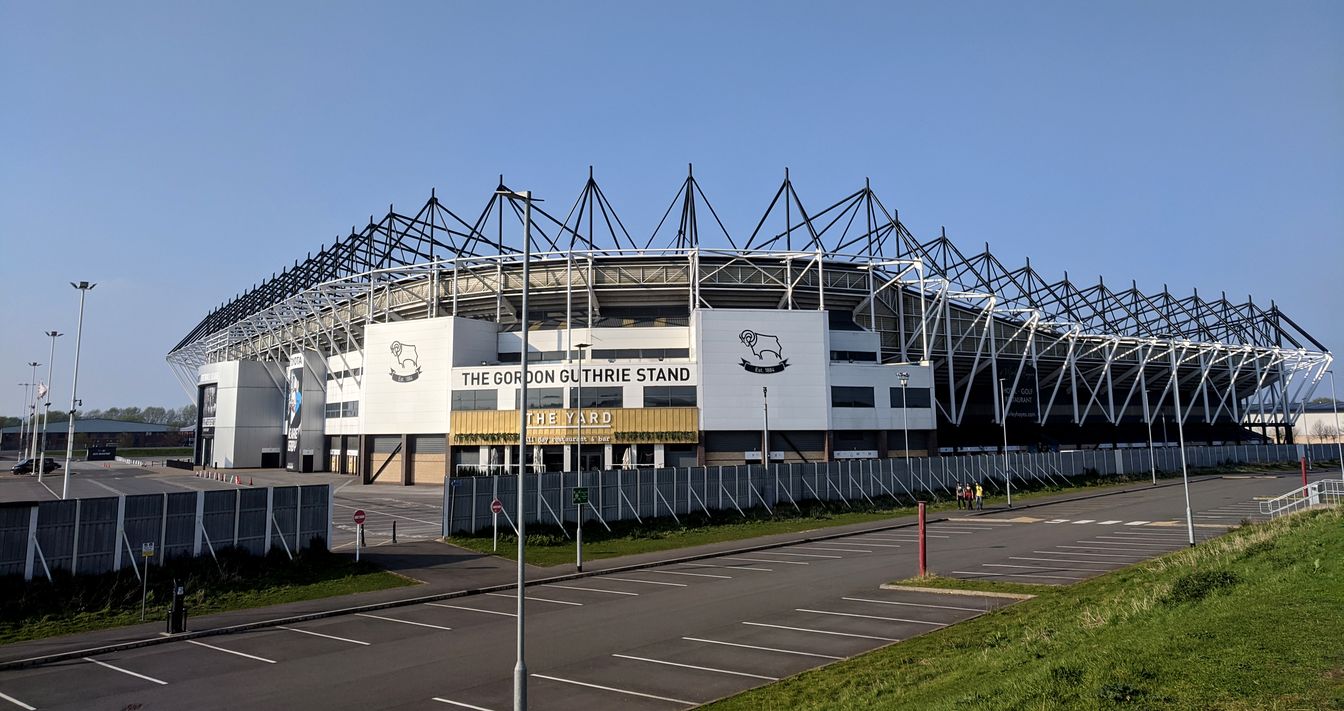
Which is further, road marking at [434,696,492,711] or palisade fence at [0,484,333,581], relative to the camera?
palisade fence at [0,484,333,581]

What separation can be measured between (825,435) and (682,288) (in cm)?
1941

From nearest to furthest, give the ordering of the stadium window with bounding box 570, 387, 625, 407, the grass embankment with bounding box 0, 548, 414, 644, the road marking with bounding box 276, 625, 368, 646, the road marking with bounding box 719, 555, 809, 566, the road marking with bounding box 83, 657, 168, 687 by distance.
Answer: the road marking with bounding box 83, 657, 168, 687 → the road marking with bounding box 276, 625, 368, 646 → the grass embankment with bounding box 0, 548, 414, 644 → the road marking with bounding box 719, 555, 809, 566 → the stadium window with bounding box 570, 387, 625, 407

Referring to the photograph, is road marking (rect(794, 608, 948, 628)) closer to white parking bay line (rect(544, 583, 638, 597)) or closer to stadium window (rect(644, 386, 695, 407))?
white parking bay line (rect(544, 583, 638, 597))

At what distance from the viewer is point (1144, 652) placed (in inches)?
411

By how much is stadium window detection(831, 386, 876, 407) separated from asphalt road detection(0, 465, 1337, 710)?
38.4 metres

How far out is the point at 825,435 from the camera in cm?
6838

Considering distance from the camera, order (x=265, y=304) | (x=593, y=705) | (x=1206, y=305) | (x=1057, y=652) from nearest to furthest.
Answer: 1. (x=1057, y=652)
2. (x=593, y=705)
3. (x=265, y=304)
4. (x=1206, y=305)

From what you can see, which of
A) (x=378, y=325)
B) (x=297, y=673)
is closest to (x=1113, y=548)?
(x=297, y=673)

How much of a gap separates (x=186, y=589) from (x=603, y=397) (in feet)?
151

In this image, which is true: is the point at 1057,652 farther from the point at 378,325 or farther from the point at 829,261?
the point at 378,325

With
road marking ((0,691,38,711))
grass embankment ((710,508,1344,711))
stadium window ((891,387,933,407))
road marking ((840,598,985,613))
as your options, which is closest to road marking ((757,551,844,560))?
road marking ((840,598,985,613))

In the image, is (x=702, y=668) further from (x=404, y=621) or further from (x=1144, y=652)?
(x=404, y=621)

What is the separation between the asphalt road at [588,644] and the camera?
14305mm

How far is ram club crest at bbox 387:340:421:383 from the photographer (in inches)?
2958
